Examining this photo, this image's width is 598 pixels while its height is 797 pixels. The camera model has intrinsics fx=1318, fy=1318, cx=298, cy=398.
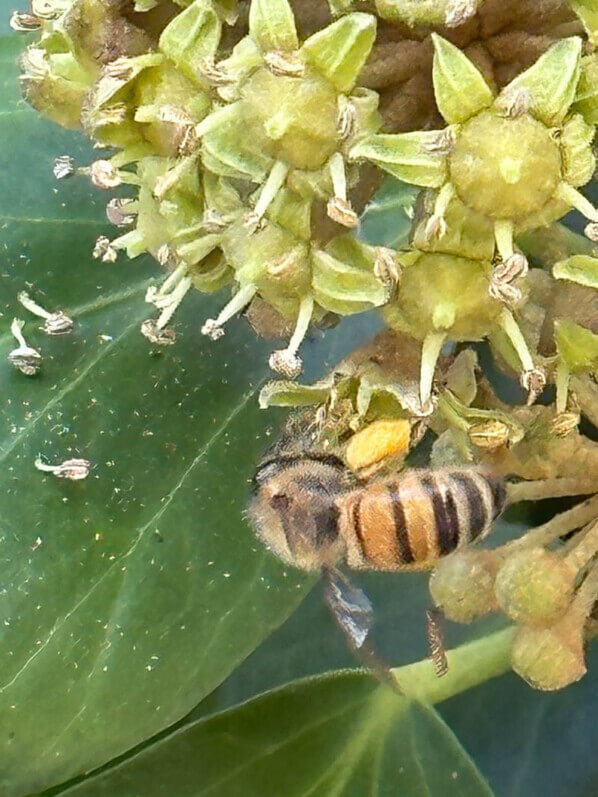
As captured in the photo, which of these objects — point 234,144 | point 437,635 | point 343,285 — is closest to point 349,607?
point 437,635

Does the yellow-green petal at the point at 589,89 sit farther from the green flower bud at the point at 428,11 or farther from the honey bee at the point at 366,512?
the honey bee at the point at 366,512

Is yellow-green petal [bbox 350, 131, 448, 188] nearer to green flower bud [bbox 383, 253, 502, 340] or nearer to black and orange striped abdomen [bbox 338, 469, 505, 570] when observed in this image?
green flower bud [bbox 383, 253, 502, 340]

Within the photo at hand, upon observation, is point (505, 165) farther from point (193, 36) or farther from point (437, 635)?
point (437, 635)

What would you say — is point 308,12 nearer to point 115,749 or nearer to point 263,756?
point 115,749

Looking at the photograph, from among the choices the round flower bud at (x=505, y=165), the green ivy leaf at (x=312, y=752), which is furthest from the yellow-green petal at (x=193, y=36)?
the green ivy leaf at (x=312, y=752)

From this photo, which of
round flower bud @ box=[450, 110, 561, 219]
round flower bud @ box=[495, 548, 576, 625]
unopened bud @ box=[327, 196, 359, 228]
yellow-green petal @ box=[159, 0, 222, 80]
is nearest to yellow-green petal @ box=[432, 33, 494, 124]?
round flower bud @ box=[450, 110, 561, 219]
